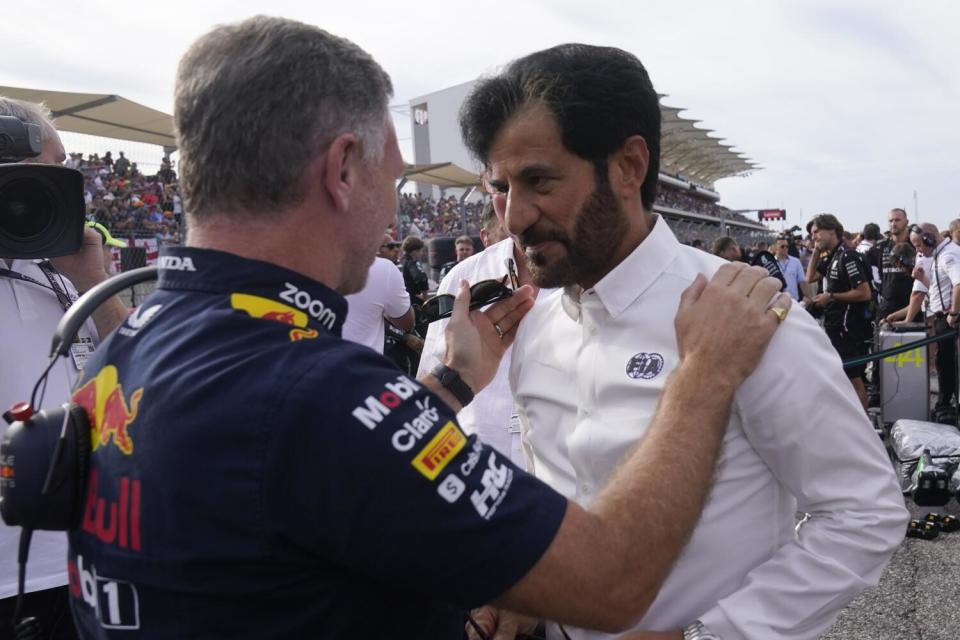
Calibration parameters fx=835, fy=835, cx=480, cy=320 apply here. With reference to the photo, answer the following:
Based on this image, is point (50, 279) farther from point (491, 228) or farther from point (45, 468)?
point (491, 228)

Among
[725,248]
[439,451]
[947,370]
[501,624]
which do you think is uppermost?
[439,451]

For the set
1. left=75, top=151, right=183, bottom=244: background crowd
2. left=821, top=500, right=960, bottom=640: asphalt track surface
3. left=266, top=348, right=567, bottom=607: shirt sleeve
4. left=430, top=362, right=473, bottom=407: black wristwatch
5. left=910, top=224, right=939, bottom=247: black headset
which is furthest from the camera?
left=75, top=151, right=183, bottom=244: background crowd

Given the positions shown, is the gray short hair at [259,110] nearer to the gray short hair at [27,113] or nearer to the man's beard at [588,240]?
the man's beard at [588,240]

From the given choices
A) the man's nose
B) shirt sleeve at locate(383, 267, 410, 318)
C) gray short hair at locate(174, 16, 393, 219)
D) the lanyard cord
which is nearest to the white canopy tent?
shirt sleeve at locate(383, 267, 410, 318)

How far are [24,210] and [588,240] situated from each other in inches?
52.2

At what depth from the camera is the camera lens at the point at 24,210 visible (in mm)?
1958

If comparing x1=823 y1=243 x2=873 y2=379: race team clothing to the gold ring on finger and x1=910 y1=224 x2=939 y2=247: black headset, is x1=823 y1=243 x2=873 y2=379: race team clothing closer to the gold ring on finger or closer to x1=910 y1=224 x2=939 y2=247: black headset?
x1=910 y1=224 x2=939 y2=247: black headset

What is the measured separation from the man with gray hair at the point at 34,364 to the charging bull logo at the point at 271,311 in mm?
1215

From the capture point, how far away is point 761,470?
154 centimetres

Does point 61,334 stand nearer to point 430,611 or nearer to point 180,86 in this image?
point 180,86

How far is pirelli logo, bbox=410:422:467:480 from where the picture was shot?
1008 millimetres

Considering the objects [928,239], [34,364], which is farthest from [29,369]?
[928,239]

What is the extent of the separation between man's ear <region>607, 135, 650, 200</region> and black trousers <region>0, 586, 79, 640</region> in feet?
A: 5.45

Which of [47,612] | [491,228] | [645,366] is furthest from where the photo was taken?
[491,228]
